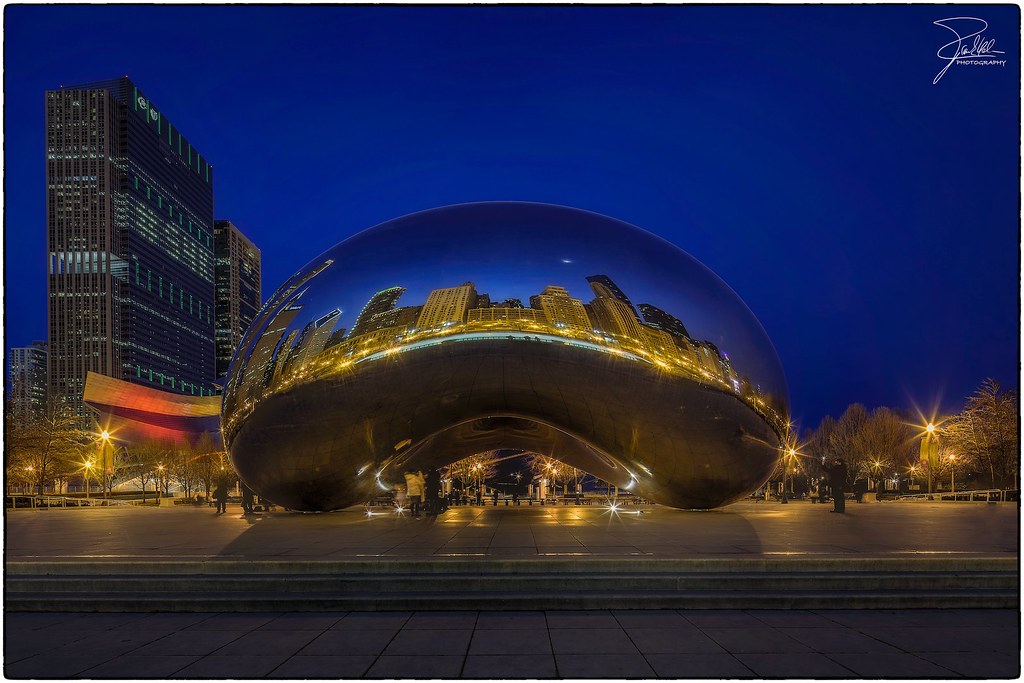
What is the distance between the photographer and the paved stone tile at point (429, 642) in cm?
521

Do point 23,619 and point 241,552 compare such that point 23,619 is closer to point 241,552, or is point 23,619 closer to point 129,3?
point 241,552

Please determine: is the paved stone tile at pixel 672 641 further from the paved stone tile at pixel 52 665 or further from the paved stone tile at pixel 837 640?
the paved stone tile at pixel 52 665

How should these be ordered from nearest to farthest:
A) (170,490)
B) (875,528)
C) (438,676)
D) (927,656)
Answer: (438,676)
(927,656)
(875,528)
(170,490)

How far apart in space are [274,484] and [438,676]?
7.07 metres

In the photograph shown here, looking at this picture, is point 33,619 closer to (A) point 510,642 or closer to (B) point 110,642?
(B) point 110,642

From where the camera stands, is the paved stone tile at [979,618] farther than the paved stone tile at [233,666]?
Yes

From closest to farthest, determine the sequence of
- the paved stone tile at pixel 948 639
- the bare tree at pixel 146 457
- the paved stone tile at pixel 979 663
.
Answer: the paved stone tile at pixel 979 663 → the paved stone tile at pixel 948 639 → the bare tree at pixel 146 457

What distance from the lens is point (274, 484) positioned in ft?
36.0

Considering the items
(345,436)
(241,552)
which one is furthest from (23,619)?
(345,436)

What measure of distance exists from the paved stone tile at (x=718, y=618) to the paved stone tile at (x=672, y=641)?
24cm

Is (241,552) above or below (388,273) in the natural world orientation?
below

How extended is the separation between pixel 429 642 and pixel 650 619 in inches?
77.9

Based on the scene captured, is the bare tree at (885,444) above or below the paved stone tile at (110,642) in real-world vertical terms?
below

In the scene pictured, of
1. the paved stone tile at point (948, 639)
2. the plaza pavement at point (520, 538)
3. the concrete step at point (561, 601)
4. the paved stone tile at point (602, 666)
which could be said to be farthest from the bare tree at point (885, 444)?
the paved stone tile at point (602, 666)
